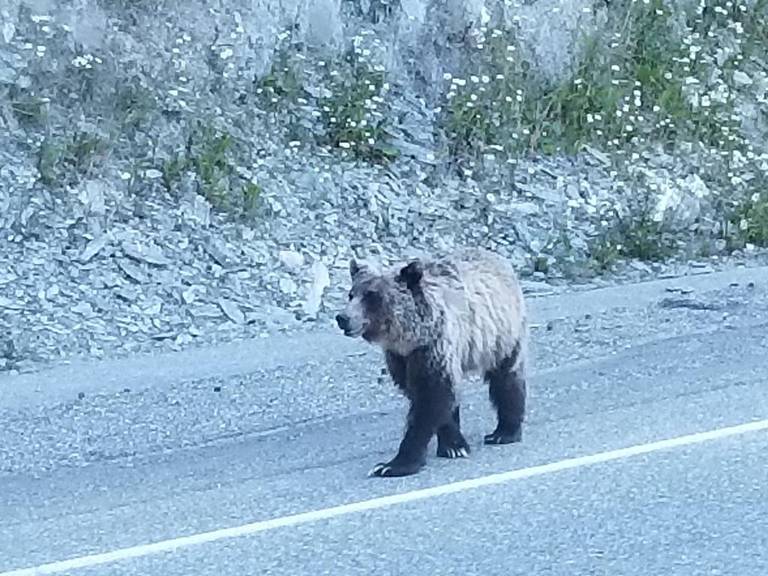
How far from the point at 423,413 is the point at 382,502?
2.14 ft

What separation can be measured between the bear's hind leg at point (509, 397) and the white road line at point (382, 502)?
550 millimetres

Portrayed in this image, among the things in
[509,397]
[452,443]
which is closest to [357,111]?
[509,397]

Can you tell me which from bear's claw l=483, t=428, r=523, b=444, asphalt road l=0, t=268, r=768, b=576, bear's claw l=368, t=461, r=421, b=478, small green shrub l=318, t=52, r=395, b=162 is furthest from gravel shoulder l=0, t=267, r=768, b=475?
small green shrub l=318, t=52, r=395, b=162

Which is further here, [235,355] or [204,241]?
[204,241]

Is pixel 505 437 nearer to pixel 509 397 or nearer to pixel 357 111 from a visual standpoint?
pixel 509 397

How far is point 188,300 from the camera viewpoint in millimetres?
12961

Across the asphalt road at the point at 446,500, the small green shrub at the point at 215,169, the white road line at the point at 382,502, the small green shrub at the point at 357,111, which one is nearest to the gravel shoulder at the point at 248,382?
the asphalt road at the point at 446,500

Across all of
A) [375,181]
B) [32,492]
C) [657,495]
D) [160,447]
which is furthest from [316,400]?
[375,181]

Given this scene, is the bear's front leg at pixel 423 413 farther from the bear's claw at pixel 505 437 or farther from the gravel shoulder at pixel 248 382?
the gravel shoulder at pixel 248 382

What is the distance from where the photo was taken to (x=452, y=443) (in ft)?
27.8

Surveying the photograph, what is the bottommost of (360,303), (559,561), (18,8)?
(559,561)

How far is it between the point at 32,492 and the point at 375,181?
7.45m

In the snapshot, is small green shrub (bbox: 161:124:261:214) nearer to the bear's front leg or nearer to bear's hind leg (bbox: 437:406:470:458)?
bear's hind leg (bbox: 437:406:470:458)

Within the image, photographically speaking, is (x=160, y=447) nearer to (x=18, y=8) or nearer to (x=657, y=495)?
(x=657, y=495)
